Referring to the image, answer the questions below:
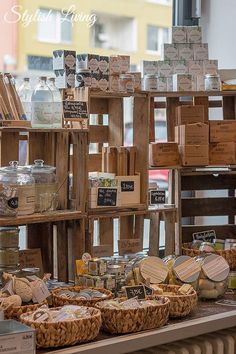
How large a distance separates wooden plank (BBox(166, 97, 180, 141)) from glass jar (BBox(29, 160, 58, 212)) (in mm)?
1038

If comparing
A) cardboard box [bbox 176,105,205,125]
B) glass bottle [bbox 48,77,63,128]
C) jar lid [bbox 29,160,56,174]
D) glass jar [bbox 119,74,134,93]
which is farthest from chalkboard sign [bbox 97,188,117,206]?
cardboard box [bbox 176,105,205,125]

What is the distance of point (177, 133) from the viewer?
3.87 meters

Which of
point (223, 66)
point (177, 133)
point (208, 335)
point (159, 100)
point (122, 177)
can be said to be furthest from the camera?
point (223, 66)

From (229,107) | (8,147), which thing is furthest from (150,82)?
(8,147)

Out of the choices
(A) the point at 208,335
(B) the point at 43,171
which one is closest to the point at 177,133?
(B) the point at 43,171

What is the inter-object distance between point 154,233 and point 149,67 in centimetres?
94

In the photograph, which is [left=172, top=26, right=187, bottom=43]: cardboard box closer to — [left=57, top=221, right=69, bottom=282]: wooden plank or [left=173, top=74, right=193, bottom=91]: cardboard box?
[left=173, top=74, right=193, bottom=91]: cardboard box

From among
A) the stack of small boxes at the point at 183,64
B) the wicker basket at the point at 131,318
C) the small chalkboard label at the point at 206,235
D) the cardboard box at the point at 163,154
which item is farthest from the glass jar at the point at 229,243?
the wicker basket at the point at 131,318

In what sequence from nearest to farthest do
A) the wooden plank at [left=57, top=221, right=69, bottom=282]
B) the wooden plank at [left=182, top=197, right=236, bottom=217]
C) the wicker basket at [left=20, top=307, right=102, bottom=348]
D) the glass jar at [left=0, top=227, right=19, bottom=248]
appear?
the wicker basket at [left=20, top=307, right=102, bottom=348] < the glass jar at [left=0, top=227, right=19, bottom=248] < the wooden plank at [left=57, top=221, right=69, bottom=282] < the wooden plank at [left=182, top=197, right=236, bottom=217]

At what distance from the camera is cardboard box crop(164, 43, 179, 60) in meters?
3.94

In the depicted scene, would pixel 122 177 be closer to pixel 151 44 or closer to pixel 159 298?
pixel 159 298

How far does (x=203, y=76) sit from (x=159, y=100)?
36 cm

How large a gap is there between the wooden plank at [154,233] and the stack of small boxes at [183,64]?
72 centimetres

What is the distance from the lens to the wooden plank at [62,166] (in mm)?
3316
